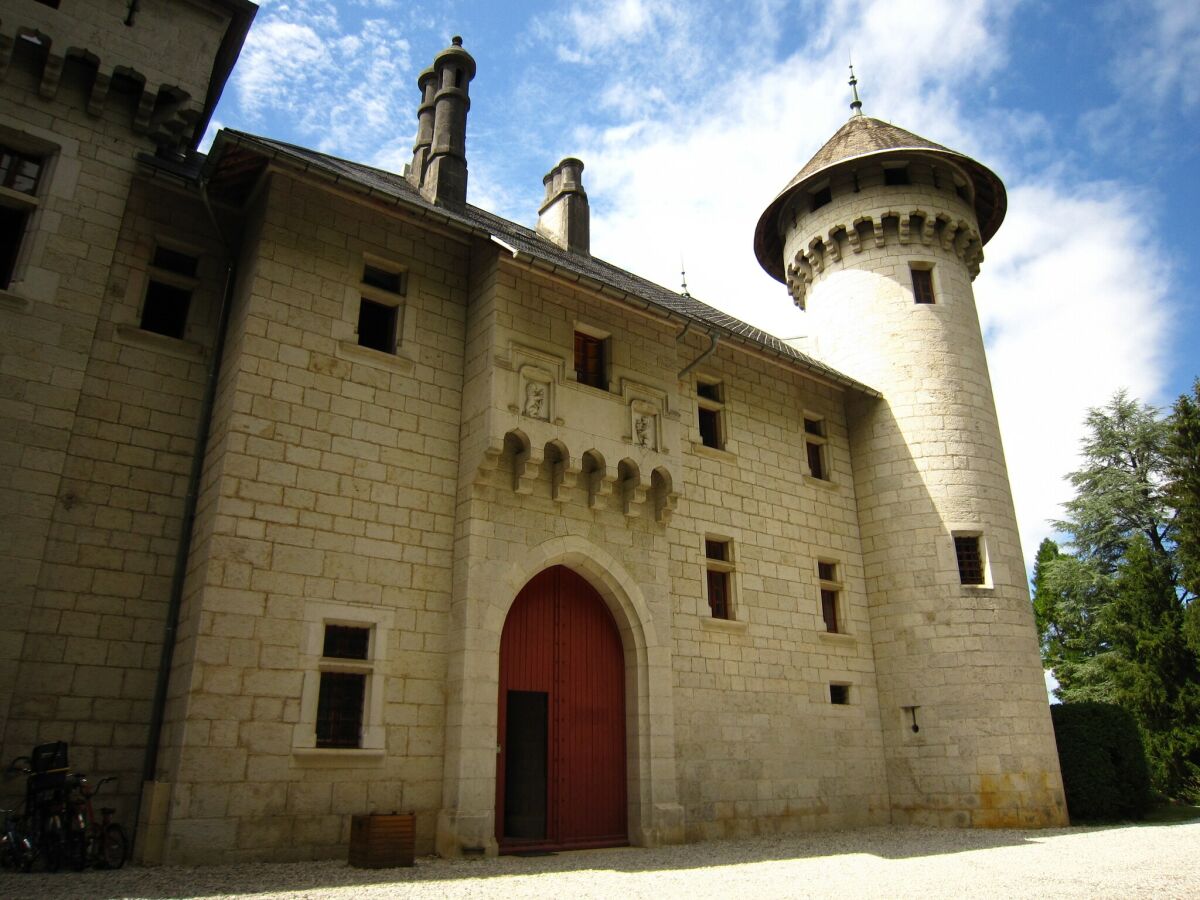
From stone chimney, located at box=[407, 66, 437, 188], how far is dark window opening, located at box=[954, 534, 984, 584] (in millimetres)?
11520

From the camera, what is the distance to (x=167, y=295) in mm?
10492

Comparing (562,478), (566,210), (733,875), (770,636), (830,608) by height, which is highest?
(566,210)

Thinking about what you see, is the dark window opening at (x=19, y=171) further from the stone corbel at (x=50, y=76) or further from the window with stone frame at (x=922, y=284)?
the window with stone frame at (x=922, y=284)

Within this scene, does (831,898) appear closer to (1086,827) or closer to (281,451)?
(281,451)

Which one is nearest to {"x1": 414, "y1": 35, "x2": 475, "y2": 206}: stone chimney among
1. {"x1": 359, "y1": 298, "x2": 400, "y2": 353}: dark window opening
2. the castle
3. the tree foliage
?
the castle

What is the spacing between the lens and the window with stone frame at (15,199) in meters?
9.62

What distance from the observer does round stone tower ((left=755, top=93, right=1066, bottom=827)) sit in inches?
555

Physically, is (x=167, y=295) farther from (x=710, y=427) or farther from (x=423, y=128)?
(x=710, y=427)

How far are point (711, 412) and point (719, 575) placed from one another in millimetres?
2881

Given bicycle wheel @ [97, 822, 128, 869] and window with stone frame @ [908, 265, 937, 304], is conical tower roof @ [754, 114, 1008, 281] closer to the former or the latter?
window with stone frame @ [908, 265, 937, 304]

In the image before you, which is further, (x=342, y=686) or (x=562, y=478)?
(x=562, y=478)

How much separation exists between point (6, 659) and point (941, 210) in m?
16.9

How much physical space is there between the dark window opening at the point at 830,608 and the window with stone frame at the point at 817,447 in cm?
215

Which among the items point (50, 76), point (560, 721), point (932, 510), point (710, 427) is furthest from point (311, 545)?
point (932, 510)
